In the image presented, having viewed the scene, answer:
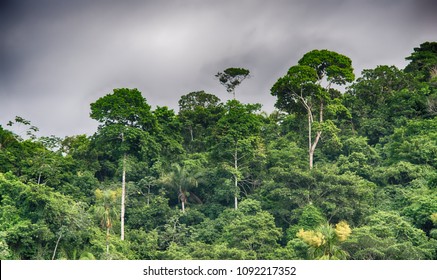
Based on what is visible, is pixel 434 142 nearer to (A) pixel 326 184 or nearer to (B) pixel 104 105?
(A) pixel 326 184

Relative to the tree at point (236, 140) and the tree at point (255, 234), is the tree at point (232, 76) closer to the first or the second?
the tree at point (236, 140)

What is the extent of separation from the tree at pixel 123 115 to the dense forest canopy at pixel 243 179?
4 cm

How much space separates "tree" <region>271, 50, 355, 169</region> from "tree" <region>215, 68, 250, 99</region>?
11.8ft

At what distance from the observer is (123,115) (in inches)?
808

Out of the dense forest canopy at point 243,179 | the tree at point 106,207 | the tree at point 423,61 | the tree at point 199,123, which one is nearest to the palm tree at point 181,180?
the dense forest canopy at point 243,179

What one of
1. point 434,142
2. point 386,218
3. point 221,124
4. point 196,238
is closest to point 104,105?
point 221,124

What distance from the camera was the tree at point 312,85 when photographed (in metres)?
21.8

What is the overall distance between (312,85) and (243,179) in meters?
4.59

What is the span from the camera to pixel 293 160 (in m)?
20.8

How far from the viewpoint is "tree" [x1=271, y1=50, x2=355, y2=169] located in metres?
21.8

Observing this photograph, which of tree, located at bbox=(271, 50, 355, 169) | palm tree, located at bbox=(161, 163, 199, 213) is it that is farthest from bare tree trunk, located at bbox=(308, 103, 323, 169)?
palm tree, located at bbox=(161, 163, 199, 213)

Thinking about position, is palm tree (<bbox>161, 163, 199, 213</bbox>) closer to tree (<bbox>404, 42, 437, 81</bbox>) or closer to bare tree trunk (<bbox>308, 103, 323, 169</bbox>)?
bare tree trunk (<bbox>308, 103, 323, 169</bbox>)

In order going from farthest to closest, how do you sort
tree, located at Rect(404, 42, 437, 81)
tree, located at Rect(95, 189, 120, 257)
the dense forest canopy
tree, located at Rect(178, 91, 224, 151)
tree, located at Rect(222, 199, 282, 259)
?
tree, located at Rect(404, 42, 437, 81)
tree, located at Rect(178, 91, 224, 151)
tree, located at Rect(95, 189, 120, 257)
tree, located at Rect(222, 199, 282, 259)
the dense forest canopy
